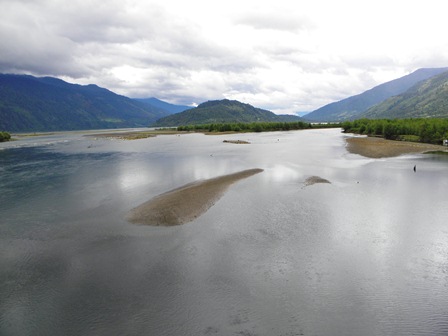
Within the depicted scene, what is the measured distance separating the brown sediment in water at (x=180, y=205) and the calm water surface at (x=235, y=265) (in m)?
1.46

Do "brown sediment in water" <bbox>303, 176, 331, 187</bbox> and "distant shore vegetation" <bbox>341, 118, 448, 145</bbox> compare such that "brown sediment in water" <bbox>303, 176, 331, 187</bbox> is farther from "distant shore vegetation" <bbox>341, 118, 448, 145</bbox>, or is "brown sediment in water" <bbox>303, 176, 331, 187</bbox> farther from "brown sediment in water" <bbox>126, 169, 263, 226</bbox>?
"distant shore vegetation" <bbox>341, 118, 448, 145</bbox>

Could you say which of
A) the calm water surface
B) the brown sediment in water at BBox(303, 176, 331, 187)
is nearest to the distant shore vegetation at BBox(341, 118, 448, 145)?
the calm water surface

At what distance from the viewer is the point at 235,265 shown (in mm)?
20922

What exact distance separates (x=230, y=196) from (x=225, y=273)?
19.2 meters

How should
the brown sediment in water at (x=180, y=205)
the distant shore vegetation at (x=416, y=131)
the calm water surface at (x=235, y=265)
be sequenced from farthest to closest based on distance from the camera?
the distant shore vegetation at (x=416, y=131) < the brown sediment in water at (x=180, y=205) < the calm water surface at (x=235, y=265)

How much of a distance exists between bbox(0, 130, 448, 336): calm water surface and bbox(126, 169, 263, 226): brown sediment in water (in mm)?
1463

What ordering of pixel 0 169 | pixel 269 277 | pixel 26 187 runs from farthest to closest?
pixel 0 169
pixel 26 187
pixel 269 277

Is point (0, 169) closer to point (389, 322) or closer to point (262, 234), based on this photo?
point (262, 234)

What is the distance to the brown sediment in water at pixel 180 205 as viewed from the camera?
1175 inches

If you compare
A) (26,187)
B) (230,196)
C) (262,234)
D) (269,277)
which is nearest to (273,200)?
(230,196)

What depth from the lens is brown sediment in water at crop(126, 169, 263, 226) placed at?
29.8 m

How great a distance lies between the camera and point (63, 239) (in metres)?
25.5

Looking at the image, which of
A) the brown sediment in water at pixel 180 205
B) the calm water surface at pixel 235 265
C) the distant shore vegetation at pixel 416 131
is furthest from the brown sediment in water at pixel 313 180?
the distant shore vegetation at pixel 416 131

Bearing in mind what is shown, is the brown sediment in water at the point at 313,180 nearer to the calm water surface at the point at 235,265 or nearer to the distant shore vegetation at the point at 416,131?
the calm water surface at the point at 235,265
